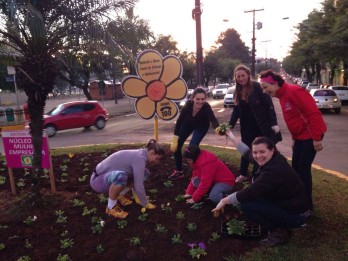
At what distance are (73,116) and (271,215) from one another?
523 inches

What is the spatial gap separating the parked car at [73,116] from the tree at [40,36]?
9.90 metres

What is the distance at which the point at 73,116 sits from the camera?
15.4 meters

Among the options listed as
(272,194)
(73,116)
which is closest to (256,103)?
(272,194)

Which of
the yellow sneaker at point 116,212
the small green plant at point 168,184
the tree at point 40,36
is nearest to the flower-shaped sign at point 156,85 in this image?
the tree at point 40,36

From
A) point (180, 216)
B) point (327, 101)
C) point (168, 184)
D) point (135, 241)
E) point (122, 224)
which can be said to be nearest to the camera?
point (135, 241)

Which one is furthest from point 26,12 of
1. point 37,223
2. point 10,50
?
point 37,223

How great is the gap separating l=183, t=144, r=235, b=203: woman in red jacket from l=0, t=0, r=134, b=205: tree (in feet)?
6.87

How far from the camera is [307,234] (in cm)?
377

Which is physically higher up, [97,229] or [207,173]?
[207,173]

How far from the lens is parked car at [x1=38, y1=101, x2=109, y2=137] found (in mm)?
14703

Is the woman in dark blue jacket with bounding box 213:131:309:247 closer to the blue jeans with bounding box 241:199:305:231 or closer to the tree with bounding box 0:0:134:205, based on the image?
the blue jeans with bounding box 241:199:305:231

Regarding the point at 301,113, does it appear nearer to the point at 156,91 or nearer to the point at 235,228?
the point at 235,228

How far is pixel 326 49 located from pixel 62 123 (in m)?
15.8

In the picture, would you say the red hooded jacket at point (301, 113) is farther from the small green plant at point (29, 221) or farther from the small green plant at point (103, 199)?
the small green plant at point (29, 221)
